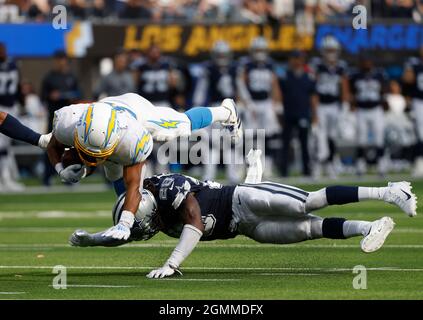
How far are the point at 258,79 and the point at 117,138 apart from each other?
11.1m

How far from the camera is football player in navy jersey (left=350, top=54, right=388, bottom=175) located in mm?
19109

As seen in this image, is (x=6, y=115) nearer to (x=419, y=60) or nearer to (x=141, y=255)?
(x=141, y=255)

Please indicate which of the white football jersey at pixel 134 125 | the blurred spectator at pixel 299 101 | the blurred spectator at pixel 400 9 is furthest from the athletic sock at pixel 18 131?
the blurred spectator at pixel 400 9

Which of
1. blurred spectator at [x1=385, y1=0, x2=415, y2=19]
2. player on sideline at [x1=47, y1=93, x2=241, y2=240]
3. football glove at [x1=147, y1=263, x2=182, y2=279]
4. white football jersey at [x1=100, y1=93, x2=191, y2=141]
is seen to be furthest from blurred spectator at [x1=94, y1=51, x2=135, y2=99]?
football glove at [x1=147, y1=263, x2=182, y2=279]

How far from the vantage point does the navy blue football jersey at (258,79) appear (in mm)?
18859

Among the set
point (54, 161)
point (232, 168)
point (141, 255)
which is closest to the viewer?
point (54, 161)

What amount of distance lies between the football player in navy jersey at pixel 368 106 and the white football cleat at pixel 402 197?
11.1m

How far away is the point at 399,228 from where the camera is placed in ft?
37.8

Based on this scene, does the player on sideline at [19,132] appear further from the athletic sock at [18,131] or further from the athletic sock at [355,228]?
the athletic sock at [355,228]

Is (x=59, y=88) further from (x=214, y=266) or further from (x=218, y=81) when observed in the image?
(x=214, y=266)

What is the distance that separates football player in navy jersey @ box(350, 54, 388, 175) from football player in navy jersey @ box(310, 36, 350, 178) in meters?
0.19

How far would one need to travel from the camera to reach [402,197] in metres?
7.77

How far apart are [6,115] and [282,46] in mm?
13569
